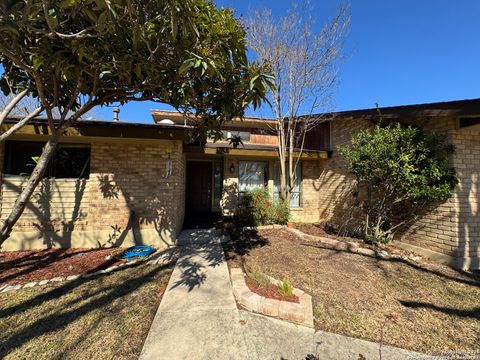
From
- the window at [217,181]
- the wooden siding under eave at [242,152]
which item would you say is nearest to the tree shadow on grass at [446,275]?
the wooden siding under eave at [242,152]

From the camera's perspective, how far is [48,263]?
4727 mm

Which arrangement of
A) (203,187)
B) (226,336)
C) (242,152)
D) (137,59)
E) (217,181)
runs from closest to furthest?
(226,336)
(137,59)
(242,152)
(217,181)
(203,187)

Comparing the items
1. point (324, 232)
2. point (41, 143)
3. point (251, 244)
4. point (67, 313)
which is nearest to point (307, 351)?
point (67, 313)

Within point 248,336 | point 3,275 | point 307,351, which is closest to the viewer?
point 307,351

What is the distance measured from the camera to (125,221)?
5938mm

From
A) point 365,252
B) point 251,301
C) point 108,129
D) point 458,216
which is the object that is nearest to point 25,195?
point 108,129

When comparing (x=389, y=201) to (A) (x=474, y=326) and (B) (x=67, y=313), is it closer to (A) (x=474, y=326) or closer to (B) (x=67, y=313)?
(A) (x=474, y=326)

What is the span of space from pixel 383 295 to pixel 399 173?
3083mm

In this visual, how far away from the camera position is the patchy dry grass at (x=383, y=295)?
110 inches

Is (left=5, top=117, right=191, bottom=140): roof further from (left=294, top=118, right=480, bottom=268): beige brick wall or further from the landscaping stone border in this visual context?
(left=294, top=118, right=480, bottom=268): beige brick wall

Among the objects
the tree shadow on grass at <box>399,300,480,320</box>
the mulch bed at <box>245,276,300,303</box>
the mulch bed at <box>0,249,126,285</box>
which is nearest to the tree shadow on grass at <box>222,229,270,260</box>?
the mulch bed at <box>245,276,300,303</box>

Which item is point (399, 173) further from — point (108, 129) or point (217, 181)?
point (108, 129)

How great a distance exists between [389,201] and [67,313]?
7.16 m

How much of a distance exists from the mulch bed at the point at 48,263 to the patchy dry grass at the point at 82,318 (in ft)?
1.75
